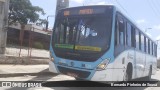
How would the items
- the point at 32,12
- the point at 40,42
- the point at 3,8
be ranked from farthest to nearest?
the point at 32,12
the point at 40,42
the point at 3,8

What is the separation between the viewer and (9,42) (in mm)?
39688

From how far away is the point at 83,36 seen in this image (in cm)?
1180

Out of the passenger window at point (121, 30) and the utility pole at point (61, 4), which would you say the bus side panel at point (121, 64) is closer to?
the passenger window at point (121, 30)

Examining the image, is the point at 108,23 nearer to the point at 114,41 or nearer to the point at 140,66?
the point at 114,41

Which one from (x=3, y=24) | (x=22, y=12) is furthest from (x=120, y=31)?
(x=22, y=12)

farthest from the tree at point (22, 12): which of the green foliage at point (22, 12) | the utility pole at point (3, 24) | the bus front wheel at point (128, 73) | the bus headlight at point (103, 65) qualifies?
the bus headlight at point (103, 65)

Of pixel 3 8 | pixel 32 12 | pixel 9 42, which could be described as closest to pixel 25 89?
pixel 3 8

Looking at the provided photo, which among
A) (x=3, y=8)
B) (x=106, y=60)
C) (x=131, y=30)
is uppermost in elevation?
(x=3, y=8)

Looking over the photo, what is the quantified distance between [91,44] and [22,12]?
4416 centimetres

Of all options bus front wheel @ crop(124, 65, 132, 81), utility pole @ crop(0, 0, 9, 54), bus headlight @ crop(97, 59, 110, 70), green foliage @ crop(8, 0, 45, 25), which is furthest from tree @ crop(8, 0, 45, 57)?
bus headlight @ crop(97, 59, 110, 70)

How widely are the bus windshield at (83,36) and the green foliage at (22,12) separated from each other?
40.6m

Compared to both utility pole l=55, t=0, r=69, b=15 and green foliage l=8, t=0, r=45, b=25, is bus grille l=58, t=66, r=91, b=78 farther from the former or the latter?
green foliage l=8, t=0, r=45, b=25

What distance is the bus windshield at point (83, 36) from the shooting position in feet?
37.7

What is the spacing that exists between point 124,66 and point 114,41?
174 centimetres
